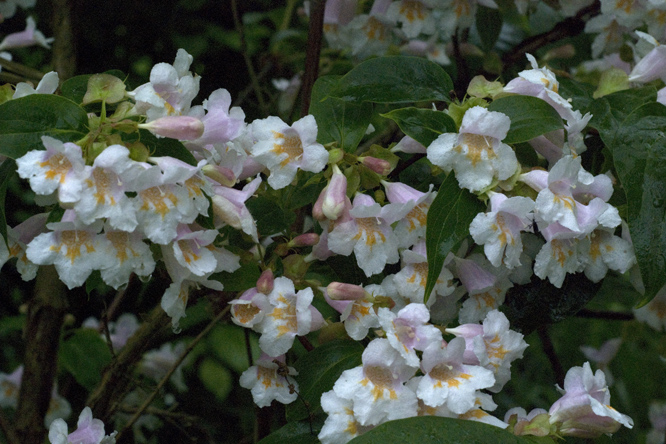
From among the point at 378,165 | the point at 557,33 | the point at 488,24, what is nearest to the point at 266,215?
the point at 378,165

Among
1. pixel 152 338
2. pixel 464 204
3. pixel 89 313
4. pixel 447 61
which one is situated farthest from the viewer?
pixel 89 313

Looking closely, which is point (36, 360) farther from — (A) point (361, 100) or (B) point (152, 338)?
(A) point (361, 100)

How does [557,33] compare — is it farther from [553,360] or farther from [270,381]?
[270,381]

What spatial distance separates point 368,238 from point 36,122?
1.31 feet

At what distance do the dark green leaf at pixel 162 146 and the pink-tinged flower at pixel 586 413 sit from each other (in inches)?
21.6

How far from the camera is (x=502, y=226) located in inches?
33.7

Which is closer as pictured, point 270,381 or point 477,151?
point 477,151

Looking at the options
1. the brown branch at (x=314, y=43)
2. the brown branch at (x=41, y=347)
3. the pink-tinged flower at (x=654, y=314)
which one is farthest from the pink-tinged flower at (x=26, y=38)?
the pink-tinged flower at (x=654, y=314)

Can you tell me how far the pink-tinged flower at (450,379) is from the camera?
30.9 inches

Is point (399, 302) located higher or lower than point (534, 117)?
lower

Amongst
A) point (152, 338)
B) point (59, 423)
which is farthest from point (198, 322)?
point (59, 423)

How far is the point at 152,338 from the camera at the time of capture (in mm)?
1332

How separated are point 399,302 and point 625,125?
36cm

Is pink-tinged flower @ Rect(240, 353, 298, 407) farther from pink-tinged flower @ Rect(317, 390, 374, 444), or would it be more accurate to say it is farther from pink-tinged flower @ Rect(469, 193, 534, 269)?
pink-tinged flower @ Rect(469, 193, 534, 269)
